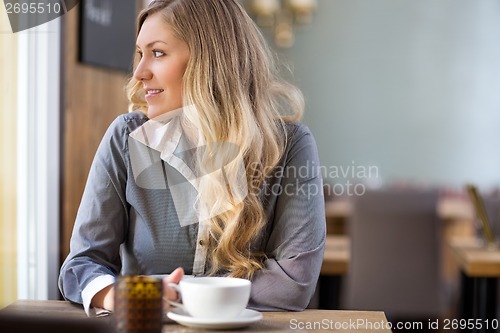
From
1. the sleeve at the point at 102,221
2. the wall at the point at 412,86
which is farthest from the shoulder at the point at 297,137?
the wall at the point at 412,86

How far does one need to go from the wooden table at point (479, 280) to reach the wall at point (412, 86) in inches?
149

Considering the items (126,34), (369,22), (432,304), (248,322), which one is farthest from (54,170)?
(369,22)

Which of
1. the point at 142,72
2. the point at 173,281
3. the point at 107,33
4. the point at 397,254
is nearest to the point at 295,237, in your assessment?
the point at 173,281

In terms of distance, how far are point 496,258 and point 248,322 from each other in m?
1.91

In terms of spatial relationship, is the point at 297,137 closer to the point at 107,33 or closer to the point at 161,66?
the point at 161,66

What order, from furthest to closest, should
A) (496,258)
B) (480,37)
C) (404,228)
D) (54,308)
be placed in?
(480,37) → (404,228) → (496,258) → (54,308)

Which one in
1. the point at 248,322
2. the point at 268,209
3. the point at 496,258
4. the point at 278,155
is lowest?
the point at 496,258

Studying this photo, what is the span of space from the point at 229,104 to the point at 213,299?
58cm

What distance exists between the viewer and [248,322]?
1.23 meters

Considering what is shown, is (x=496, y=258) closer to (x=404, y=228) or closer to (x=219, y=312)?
(x=404, y=228)

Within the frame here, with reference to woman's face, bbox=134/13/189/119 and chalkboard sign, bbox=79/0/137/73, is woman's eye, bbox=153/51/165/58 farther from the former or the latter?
chalkboard sign, bbox=79/0/137/73

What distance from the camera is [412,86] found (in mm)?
6949

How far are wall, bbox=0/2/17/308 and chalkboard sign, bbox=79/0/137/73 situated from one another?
681 millimetres

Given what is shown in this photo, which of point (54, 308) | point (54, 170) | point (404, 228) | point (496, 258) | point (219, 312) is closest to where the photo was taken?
point (219, 312)
